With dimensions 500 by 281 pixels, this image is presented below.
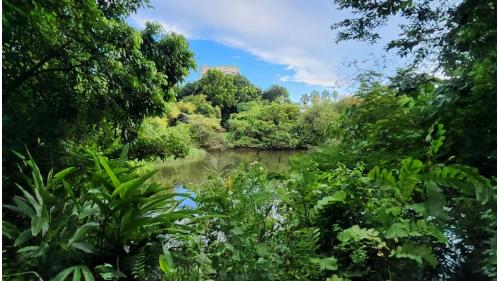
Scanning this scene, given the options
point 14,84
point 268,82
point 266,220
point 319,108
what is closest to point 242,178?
point 266,220

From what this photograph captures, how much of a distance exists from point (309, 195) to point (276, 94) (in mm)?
1805

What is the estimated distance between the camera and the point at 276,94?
9.65 feet

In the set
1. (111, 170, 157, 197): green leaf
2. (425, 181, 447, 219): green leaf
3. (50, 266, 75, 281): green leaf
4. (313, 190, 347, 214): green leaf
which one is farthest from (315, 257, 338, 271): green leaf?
(50, 266, 75, 281): green leaf

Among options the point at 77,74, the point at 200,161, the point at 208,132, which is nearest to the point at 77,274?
the point at 77,74

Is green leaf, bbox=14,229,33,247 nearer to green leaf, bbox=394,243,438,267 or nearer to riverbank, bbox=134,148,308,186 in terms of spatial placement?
green leaf, bbox=394,243,438,267

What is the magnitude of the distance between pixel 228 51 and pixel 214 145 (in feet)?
2.40

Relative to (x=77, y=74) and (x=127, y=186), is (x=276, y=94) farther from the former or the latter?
→ (x=127, y=186)

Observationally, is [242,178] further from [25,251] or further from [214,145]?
[214,145]

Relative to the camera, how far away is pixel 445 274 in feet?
4.06

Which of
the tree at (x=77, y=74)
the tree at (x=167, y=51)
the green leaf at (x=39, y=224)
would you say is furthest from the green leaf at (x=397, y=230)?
the tree at (x=167, y=51)

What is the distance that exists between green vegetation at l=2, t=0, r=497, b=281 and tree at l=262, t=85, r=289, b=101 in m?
0.97

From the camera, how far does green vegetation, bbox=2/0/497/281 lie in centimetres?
105

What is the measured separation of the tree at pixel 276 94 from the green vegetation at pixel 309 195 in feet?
3.18

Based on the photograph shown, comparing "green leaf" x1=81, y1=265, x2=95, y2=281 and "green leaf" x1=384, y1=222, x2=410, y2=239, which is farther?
"green leaf" x1=81, y1=265, x2=95, y2=281
